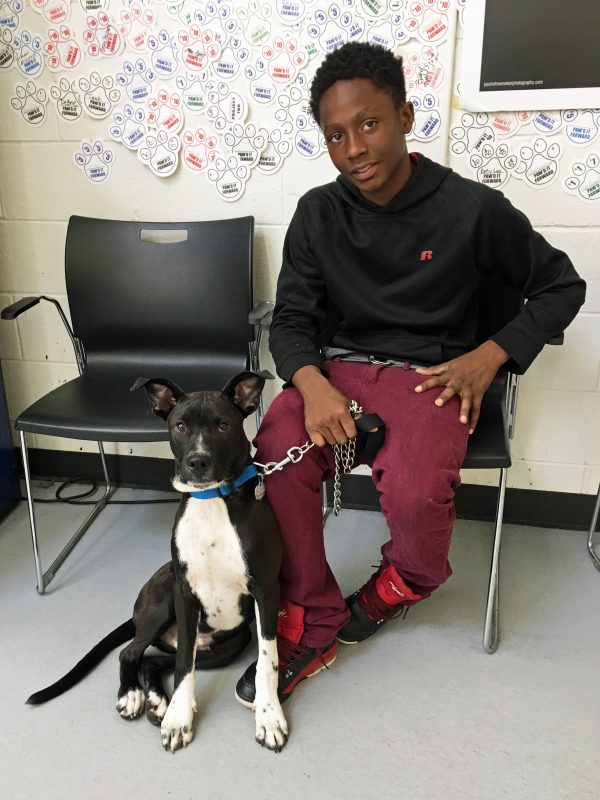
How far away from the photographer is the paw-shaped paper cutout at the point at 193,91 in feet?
6.40

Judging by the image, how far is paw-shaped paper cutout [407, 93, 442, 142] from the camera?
1.83 meters

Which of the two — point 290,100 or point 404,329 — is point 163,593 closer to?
point 404,329

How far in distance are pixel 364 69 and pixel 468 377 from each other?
27.8 inches

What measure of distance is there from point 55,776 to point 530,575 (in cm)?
132

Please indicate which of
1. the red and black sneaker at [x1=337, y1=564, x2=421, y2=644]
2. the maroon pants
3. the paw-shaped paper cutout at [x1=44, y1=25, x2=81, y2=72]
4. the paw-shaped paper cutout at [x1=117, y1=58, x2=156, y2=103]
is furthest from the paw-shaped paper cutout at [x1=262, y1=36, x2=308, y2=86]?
the red and black sneaker at [x1=337, y1=564, x2=421, y2=644]

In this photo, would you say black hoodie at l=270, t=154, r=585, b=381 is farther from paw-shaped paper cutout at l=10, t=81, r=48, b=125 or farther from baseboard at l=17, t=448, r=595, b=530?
paw-shaped paper cutout at l=10, t=81, r=48, b=125

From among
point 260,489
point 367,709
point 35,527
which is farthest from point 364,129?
point 35,527

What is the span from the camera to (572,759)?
130 cm

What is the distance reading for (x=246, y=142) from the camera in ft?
6.48

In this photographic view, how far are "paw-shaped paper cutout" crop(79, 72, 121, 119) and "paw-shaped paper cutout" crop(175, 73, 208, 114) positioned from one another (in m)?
0.21

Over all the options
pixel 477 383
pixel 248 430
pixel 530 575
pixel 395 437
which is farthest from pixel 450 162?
pixel 530 575

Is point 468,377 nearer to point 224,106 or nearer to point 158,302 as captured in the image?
point 158,302

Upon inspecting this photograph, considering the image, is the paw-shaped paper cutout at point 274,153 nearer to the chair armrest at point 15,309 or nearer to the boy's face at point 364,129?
the boy's face at point 364,129

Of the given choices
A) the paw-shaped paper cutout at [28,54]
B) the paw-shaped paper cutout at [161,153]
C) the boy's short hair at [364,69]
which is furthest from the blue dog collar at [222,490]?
the paw-shaped paper cutout at [28,54]
